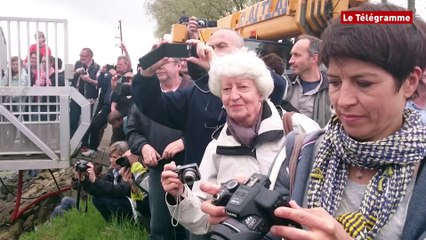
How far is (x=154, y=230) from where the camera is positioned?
3568 mm

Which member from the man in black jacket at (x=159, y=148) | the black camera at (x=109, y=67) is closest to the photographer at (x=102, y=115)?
the black camera at (x=109, y=67)

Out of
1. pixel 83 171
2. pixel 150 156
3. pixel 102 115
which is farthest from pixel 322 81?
pixel 102 115

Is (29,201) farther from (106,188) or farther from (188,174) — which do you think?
(188,174)

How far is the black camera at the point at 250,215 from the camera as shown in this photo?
125 cm

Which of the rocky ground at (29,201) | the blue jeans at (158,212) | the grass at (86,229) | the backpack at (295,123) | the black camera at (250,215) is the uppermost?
the backpack at (295,123)

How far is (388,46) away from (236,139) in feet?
3.99

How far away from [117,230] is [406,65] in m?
3.93

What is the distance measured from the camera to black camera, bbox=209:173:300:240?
1.25 m

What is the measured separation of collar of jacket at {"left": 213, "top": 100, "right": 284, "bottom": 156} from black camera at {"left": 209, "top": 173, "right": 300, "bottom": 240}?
0.97m

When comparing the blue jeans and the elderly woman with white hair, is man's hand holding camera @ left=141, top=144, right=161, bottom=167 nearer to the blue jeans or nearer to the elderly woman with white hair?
the blue jeans

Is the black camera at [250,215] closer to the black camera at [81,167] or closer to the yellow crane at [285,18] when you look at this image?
the black camera at [81,167]

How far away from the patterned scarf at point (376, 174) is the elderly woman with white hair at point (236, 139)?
747 mm

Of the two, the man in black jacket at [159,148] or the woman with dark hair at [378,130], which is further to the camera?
the man in black jacket at [159,148]

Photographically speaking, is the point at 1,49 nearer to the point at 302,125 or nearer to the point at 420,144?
the point at 302,125
